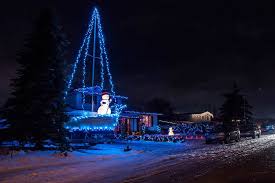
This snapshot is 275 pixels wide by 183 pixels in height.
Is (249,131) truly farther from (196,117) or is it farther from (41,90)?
(196,117)

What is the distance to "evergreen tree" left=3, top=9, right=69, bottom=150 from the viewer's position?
21.6m

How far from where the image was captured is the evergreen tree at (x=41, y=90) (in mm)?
21578

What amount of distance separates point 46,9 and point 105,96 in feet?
39.4

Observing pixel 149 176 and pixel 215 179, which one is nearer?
pixel 215 179

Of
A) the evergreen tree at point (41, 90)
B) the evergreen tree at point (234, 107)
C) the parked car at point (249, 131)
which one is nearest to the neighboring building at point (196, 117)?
the evergreen tree at point (234, 107)

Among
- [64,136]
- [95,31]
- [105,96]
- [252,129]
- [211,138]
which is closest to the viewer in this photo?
[64,136]

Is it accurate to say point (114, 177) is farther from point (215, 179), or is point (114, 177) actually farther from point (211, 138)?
point (211, 138)

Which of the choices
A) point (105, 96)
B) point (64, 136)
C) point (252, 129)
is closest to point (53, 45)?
point (64, 136)

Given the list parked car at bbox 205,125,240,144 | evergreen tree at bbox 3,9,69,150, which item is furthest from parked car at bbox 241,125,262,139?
evergreen tree at bbox 3,9,69,150

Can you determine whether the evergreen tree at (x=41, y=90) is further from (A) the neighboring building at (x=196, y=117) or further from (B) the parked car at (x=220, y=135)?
(A) the neighboring building at (x=196, y=117)

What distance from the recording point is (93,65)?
1233 inches

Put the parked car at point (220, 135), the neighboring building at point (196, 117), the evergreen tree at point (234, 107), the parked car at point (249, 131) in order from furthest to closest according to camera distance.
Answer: the neighboring building at point (196, 117)
the evergreen tree at point (234, 107)
the parked car at point (249, 131)
the parked car at point (220, 135)

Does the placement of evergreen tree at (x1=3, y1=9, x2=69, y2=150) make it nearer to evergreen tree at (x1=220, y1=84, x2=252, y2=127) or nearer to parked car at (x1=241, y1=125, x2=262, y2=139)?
parked car at (x1=241, y1=125, x2=262, y2=139)

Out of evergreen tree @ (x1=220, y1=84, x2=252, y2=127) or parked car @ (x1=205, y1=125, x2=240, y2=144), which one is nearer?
parked car @ (x1=205, y1=125, x2=240, y2=144)
